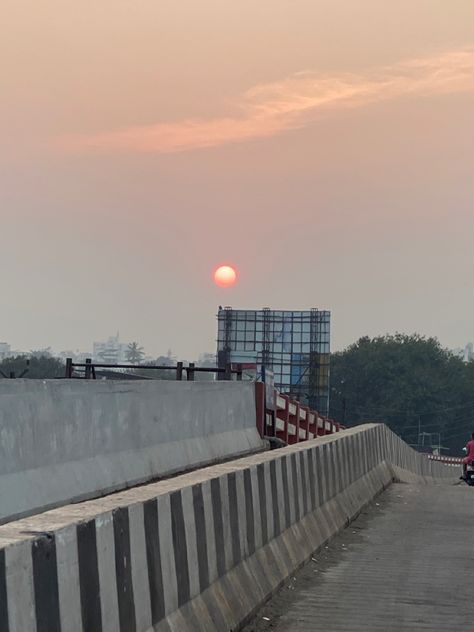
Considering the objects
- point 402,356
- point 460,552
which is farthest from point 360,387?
Result: point 460,552

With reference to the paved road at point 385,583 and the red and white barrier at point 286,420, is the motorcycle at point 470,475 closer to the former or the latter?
the red and white barrier at point 286,420

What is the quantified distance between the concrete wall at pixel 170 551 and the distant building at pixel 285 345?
59.7 m

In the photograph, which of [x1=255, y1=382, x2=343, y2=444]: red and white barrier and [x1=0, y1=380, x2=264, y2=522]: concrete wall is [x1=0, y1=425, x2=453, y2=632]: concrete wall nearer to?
[x1=0, y1=380, x2=264, y2=522]: concrete wall

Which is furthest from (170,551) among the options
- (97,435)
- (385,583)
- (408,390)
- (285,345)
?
(408,390)

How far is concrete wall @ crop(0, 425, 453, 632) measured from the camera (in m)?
4.43

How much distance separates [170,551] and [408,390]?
146 m

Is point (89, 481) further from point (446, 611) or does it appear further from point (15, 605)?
point (15, 605)

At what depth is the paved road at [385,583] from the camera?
7797mm

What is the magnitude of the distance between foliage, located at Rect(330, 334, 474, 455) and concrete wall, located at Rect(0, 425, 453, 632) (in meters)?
138

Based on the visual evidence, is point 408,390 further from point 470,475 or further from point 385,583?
point 385,583

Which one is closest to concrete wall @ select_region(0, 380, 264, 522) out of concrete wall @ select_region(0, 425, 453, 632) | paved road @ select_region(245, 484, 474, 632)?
concrete wall @ select_region(0, 425, 453, 632)

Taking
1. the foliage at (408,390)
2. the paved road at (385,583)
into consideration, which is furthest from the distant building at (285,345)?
the foliage at (408,390)

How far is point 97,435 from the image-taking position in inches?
539

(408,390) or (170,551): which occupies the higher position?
(170,551)
